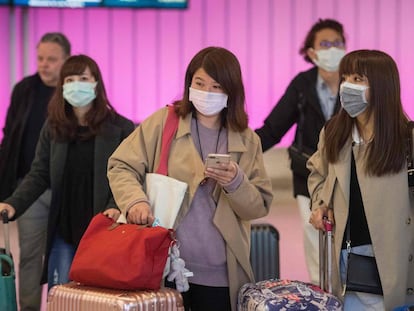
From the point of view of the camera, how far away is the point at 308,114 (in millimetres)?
5176

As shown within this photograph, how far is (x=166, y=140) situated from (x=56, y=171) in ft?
2.96

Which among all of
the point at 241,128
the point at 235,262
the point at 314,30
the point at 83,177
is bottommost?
the point at 235,262

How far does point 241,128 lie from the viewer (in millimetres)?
3625

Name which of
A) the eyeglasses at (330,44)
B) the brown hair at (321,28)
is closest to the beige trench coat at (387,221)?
the eyeglasses at (330,44)

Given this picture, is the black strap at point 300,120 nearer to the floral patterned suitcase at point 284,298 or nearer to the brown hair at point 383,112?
the brown hair at point 383,112

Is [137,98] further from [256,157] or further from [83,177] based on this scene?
[256,157]

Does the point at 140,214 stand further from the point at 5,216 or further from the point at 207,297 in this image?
the point at 5,216

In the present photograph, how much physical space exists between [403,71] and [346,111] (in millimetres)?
5957

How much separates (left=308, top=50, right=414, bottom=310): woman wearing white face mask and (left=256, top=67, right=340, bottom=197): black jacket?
4.86 ft

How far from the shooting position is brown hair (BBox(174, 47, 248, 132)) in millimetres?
3514

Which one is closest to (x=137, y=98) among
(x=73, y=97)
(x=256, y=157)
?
(x=73, y=97)

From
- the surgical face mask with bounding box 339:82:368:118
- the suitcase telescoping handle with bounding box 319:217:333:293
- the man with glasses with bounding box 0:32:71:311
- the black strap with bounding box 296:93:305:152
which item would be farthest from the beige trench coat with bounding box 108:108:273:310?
the black strap with bounding box 296:93:305:152

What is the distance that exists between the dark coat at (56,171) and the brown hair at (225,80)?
663mm

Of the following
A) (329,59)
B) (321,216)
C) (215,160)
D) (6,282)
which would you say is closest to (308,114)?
(329,59)
